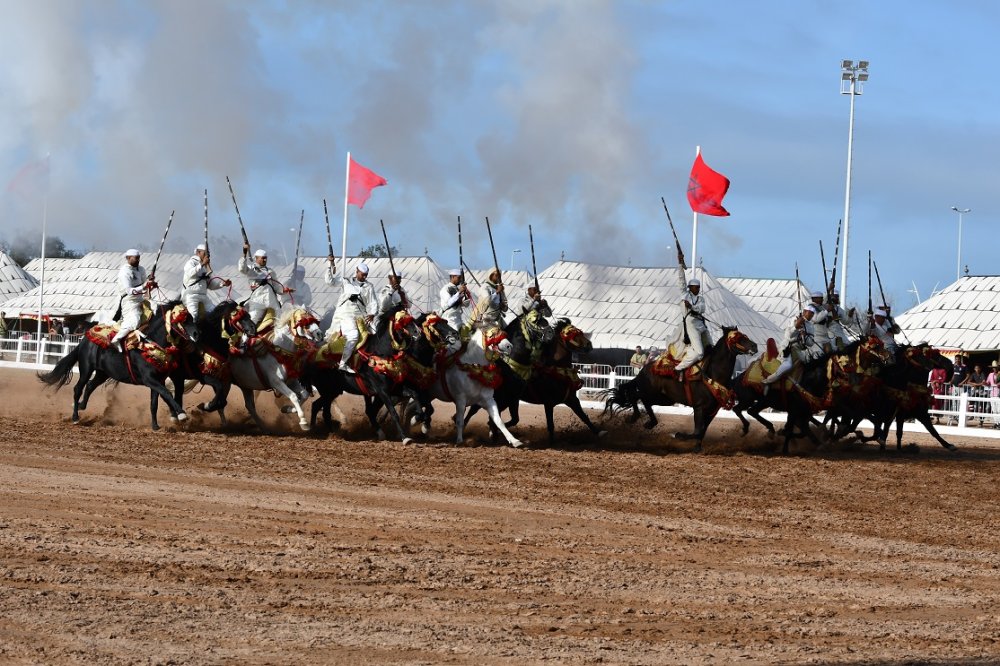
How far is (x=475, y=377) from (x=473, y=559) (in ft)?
35.0

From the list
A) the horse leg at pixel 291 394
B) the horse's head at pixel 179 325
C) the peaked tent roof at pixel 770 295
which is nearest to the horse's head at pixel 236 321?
the horse's head at pixel 179 325

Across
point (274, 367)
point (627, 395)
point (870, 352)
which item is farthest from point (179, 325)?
point (870, 352)

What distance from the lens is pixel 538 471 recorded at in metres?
17.7

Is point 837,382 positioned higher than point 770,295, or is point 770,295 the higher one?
point 770,295

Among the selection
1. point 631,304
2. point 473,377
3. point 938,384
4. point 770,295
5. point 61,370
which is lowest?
point 61,370

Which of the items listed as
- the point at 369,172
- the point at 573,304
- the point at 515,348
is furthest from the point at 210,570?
the point at 573,304

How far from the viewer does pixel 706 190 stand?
36.1 m

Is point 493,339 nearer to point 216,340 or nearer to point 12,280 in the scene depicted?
point 216,340

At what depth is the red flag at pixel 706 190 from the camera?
118 feet

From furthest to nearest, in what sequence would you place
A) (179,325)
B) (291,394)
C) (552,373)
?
1. (552,373)
2. (291,394)
3. (179,325)

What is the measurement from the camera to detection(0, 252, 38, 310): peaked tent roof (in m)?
70.1

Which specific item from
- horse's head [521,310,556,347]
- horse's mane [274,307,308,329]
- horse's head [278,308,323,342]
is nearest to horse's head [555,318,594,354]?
horse's head [521,310,556,347]

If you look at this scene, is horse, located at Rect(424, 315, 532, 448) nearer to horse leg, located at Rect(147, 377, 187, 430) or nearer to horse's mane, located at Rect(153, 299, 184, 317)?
horse leg, located at Rect(147, 377, 187, 430)

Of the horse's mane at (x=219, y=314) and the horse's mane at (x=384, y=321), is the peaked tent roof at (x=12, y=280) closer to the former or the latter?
the horse's mane at (x=219, y=314)
